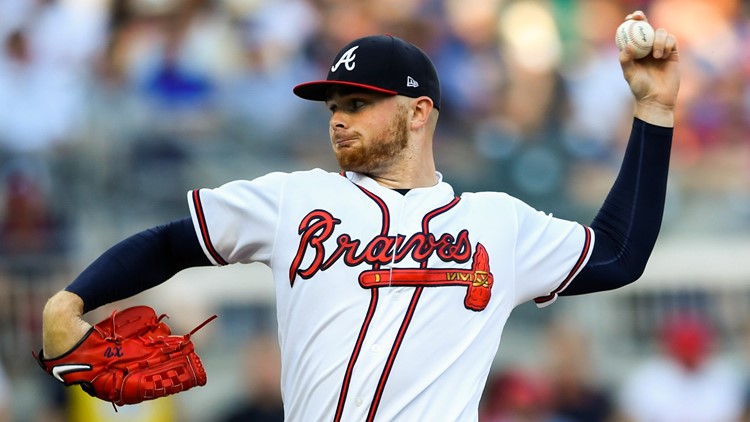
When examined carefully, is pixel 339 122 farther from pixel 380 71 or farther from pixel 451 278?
pixel 451 278

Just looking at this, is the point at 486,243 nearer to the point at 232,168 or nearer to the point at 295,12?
the point at 232,168

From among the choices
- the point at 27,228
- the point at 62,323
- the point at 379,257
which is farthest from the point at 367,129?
the point at 27,228

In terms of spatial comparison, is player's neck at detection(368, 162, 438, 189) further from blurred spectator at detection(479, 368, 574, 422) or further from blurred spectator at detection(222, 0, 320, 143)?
blurred spectator at detection(222, 0, 320, 143)

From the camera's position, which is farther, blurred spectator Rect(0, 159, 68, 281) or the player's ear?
blurred spectator Rect(0, 159, 68, 281)

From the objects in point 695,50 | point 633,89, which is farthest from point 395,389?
point 695,50

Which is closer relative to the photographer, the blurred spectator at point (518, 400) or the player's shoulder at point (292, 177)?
the player's shoulder at point (292, 177)

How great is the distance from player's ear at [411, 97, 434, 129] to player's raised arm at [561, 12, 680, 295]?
0.66m

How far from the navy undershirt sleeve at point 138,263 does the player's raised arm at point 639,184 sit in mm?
1248

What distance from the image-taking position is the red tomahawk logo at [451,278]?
3801 mm

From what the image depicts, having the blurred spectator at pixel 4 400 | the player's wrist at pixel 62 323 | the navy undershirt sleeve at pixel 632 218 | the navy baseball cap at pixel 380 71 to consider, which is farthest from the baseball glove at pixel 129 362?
the blurred spectator at pixel 4 400

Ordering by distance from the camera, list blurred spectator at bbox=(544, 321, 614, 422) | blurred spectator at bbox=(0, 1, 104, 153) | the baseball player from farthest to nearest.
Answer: blurred spectator at bbox=(0, 1, 104, 153)
blurred spectator at bbox=(544, 321, 614, 422)
the baseball player

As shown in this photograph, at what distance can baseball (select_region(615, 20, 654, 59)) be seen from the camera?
13.5 feet

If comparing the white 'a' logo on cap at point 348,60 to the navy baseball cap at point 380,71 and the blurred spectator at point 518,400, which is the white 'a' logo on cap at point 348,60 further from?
the blurred spectator at point 518,400

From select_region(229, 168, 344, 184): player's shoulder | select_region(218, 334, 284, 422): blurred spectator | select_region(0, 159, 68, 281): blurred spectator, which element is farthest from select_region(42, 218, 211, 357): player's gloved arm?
select_region(0, 159, 68, 281): blurred spectator
